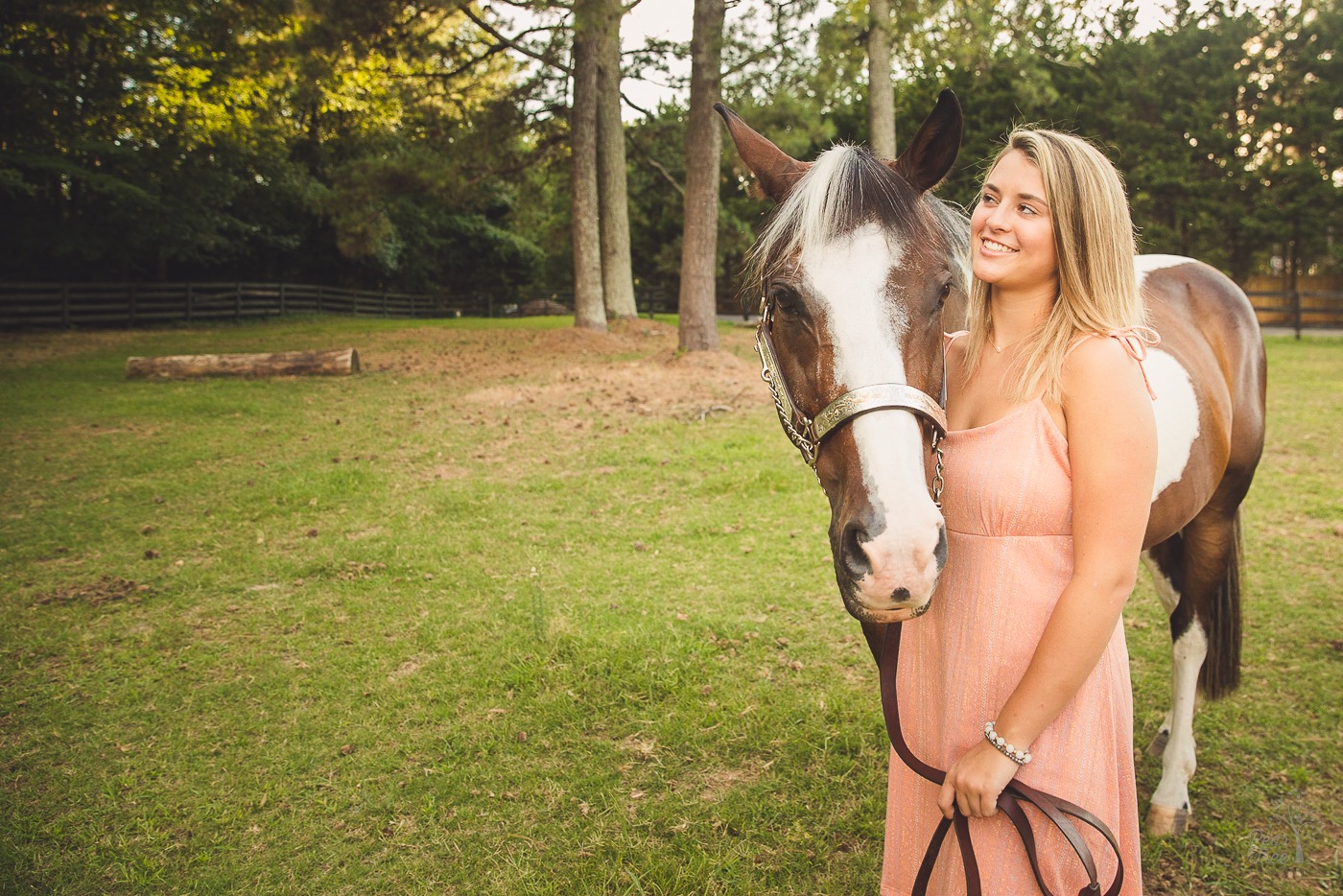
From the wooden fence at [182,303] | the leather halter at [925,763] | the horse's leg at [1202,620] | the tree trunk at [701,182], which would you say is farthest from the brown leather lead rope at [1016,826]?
the wooden fence at [182,303]

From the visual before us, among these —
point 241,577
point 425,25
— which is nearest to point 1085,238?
point 241,577

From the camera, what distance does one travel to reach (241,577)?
187 inches

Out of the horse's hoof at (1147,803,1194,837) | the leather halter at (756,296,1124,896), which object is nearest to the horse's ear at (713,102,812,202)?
the leather halter at (756,296,1124,896)

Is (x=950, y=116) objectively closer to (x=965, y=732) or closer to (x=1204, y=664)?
(x=965, y=732)

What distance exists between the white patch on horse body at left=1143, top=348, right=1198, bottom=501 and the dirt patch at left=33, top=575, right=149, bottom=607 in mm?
5157

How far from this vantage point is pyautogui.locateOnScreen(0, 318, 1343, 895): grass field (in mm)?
2561

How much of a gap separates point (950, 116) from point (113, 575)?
5278 mm

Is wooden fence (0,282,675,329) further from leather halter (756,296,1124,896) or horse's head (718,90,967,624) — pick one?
leather halter (756,296,1124,896)

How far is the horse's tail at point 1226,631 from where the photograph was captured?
9.99 ft

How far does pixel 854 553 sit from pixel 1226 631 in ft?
8.45

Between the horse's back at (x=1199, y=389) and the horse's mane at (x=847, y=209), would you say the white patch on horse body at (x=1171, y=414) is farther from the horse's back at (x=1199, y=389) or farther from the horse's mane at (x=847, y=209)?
the horse's mane at (x=847, y=209)

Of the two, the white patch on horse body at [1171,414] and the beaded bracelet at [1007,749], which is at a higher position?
the white patch on horse body at [1171,414]

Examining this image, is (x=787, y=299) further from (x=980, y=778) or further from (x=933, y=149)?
(x=980, y=778)

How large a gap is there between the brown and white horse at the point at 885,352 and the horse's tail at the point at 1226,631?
1.70 feet
